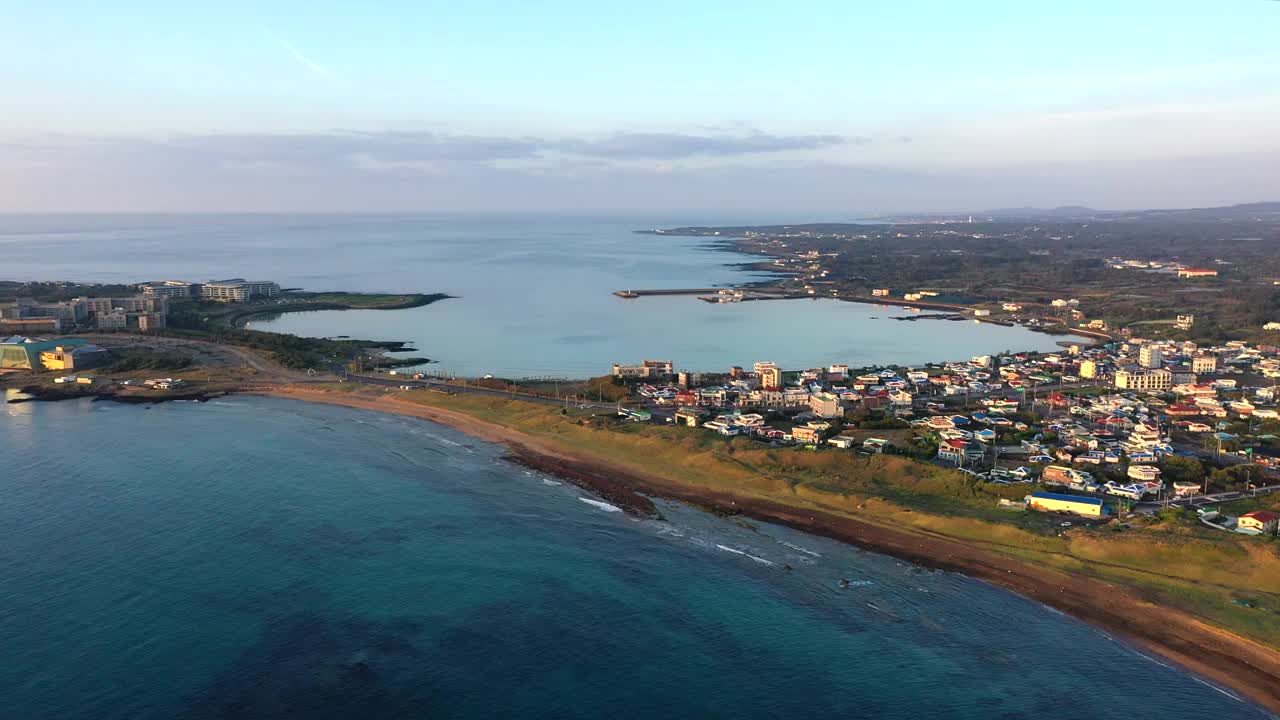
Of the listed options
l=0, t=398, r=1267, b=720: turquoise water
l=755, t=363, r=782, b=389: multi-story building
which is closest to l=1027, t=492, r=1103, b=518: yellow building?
l=0, t=398, r=1267, b=720: turquoise water

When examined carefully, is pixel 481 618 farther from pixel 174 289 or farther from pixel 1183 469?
pixel 174 289

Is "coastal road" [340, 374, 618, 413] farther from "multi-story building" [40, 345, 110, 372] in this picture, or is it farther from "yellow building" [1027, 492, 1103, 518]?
"yellow building" [1027, 492, 1103, 518]

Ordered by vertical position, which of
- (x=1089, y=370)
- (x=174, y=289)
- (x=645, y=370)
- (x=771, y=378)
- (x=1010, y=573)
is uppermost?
(x=174, y=289)

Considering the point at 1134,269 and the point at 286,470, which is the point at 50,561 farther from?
the point at 1134,269

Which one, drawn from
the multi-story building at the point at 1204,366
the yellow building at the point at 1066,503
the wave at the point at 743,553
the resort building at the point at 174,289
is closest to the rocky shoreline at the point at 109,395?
the wave at the point at 743,553

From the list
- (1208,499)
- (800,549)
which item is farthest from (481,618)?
(1208,499)

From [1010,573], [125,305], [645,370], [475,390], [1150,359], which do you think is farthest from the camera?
[125,305]

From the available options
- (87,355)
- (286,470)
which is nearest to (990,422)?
(286,470)
